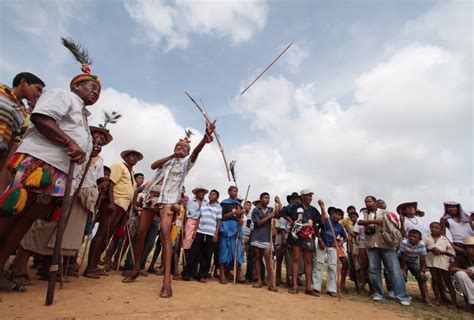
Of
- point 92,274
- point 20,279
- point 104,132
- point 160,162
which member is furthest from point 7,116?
point 92,274

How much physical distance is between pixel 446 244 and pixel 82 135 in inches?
315

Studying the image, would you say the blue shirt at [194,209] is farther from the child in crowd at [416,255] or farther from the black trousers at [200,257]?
the child in crowd at [416,255]

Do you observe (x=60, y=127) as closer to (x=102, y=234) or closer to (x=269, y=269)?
(x=102, y=234)

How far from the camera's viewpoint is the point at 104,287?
370cm

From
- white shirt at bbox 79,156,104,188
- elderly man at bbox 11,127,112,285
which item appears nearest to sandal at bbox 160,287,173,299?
elderly man at bbox 11,127,112,285

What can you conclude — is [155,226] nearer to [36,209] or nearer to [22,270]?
[22,270]

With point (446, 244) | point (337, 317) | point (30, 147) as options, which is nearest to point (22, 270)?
point (30, 147)

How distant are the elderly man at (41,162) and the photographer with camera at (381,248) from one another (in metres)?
6.13

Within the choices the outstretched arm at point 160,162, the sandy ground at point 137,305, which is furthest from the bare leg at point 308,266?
the outstretched arm at point 160,162

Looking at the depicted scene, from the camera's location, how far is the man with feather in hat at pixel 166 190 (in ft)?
13.3

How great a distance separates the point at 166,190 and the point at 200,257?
8.28 ft

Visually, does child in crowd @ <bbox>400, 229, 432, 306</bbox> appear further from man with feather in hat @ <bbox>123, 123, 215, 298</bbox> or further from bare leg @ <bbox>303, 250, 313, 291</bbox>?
man with feather in hat @ <bbox>123, 123, 215, 298</bbox>

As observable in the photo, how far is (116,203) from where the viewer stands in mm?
5262

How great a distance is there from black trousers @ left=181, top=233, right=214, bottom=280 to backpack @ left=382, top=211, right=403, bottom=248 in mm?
3871
